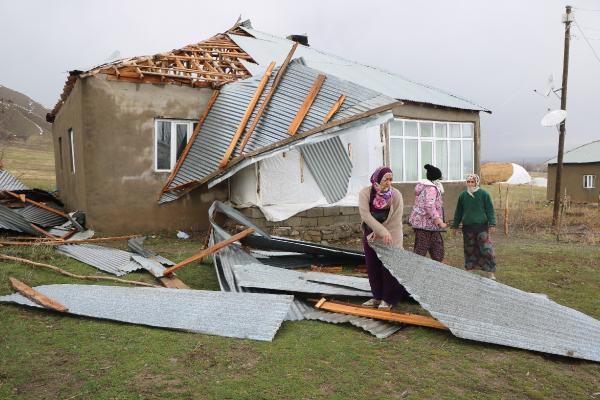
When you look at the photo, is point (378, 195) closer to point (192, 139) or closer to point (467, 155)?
point (192, 139)

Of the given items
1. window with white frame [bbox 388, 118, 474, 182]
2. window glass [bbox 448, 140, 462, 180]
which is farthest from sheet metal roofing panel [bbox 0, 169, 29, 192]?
window glass [bbox 448, 140, 462, 180]

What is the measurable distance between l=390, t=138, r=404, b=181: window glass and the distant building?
17.3 meters

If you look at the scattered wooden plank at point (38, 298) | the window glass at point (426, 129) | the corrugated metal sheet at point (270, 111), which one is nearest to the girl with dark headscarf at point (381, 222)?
the scattered wooden plank at point (38, 298)

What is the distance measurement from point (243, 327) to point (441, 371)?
182 centimetres

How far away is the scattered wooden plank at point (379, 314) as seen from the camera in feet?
16.1

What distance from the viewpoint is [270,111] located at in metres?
9.80

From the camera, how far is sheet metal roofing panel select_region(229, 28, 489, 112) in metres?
12.8

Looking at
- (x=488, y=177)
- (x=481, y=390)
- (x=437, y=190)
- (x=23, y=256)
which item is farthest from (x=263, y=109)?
(x=488, y=177)

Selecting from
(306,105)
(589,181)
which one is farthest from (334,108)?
(589,181)

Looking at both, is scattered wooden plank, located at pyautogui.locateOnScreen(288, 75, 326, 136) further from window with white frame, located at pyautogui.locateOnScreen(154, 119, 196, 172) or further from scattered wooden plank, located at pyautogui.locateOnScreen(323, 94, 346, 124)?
window with white frame, located at pyautogui.locateOnScreen(154, 119, 196, 172)

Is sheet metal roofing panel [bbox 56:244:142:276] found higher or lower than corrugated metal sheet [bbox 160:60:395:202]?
lower

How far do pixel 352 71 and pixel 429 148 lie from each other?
3.23 meters

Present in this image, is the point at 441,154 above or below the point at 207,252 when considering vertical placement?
above

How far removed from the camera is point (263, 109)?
32.3ft
